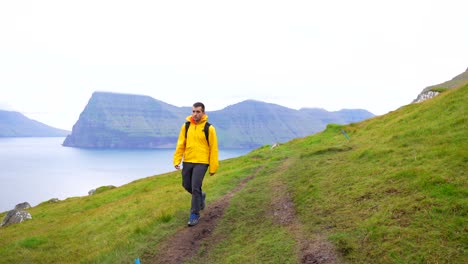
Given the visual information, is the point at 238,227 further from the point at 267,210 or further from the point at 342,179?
the point at 342,179

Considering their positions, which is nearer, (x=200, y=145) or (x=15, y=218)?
(x=200, y=145)

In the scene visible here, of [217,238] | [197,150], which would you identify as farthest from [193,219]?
[197,150]

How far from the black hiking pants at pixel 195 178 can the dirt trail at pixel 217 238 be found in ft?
2.55

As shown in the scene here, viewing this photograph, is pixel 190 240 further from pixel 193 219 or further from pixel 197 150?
pixel 197 150

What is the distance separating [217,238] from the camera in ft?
34.4

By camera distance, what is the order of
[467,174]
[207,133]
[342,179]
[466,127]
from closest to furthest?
[467,174] < [207,133] < [342,179] < [466,127]

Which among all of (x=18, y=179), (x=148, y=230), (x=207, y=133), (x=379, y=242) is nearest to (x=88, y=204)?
(x=148, y=230)

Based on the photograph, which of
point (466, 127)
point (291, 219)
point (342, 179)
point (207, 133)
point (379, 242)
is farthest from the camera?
point (466, 127)

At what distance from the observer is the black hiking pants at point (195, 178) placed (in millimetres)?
11766

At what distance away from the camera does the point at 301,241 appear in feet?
28.4

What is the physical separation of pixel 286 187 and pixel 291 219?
424cm

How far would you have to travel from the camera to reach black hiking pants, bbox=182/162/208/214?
11.8 metres

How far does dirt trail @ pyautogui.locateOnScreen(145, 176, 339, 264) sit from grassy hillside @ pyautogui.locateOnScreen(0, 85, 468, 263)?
89mm

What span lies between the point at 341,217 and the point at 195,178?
197 inches
